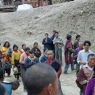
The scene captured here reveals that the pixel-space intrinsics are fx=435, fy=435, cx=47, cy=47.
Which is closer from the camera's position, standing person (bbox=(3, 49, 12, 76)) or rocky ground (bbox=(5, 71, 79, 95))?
rocky ground (bbox=(5, 71, 79, 95))

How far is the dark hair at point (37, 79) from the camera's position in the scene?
3.33m

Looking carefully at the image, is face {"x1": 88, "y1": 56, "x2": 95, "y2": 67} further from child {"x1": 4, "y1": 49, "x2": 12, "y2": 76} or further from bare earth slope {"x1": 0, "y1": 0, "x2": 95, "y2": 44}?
bare earth slope {"x1": 0, "y1": 0, "x2": 95, "y2": 44}

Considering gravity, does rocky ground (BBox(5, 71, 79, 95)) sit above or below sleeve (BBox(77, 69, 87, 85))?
below

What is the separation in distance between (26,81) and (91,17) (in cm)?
2326

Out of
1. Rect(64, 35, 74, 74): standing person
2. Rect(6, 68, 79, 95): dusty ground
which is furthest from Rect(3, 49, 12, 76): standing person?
Rect(64, 35, 74, 74): standing person

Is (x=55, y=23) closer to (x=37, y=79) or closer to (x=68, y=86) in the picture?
(x=68, y=86)

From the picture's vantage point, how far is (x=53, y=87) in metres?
3.44

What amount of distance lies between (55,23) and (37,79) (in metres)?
23.6

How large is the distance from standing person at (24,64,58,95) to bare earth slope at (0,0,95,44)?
20.8m

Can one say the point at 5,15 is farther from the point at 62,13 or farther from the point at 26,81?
the point at 26,81

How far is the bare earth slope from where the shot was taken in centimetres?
2562

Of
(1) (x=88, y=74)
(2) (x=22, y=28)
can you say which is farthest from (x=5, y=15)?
(1) (x=88, y=74)

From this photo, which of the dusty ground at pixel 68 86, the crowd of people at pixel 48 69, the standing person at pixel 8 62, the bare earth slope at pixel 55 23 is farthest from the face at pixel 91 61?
the bare earth slope at pixel 55 23

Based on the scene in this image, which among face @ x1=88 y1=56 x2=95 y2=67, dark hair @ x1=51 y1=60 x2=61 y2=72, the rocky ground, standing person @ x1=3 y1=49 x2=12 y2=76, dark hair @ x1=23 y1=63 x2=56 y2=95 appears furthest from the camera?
standing person @ x1=3 y1=49 x2=12 y2=76
